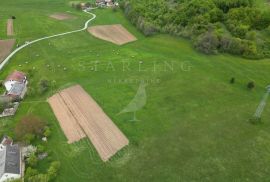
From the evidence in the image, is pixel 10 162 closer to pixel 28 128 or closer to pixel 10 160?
pixel 10 160

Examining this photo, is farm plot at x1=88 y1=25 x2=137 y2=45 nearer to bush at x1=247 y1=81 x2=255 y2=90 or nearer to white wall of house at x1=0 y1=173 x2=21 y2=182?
bush at x1=247 y1=81 x2=255 y2=90

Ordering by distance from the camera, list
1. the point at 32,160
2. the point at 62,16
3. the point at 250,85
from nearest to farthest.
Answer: the point at 32,160
the point at 250,85
the point at 62,16

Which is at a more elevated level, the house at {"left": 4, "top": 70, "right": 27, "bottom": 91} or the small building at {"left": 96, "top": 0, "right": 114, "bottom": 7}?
the small building at {"left": 96, "top": 0, "right": 114, "bottom": 7}

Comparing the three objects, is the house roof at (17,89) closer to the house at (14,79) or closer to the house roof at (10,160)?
the house at (14,79)

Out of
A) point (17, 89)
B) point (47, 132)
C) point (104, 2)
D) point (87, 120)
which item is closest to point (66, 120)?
point (87, 120)

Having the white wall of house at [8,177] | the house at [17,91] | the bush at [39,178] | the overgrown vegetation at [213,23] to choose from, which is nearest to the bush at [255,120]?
the overgrown vegetation at [213,23]

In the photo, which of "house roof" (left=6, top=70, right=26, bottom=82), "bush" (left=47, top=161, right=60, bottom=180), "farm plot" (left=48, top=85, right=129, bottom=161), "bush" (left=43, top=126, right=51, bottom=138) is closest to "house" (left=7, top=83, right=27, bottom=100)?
"house roof" (left=6, top=70, right=26, bottom=82)

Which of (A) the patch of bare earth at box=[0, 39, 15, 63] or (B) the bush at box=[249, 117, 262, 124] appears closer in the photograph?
(B) the bush at box=[249, 117, 262, 124]
